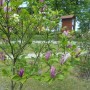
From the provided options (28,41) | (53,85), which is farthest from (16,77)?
(53,85)

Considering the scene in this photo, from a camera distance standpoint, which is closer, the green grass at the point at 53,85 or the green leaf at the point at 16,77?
the green leaf at the point at 16,77

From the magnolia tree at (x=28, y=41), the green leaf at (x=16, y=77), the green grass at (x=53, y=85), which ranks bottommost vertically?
the green grass at (x=53, y=85)

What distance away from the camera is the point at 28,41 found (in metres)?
3.85

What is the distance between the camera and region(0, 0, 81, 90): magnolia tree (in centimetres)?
306

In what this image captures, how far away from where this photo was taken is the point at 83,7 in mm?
32844

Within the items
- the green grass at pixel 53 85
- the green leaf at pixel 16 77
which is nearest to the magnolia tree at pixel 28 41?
the green leaf at pixel 16 77

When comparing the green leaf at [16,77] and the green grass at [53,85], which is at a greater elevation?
the green leaf at [16,77]

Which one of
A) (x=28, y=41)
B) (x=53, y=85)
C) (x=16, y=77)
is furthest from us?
(x=53, y=85)

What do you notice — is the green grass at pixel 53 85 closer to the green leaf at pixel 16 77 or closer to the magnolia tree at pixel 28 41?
the magnolia tree at pixel 28 41

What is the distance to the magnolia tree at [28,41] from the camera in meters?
3.06

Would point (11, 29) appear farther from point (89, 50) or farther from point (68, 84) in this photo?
point (89, 50)

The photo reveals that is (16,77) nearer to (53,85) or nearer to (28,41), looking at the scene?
(28,41)

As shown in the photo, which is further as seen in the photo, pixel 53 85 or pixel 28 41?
pixel 53 85

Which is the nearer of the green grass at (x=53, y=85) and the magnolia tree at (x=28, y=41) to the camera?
the magnolia tree at (x=28, y=41)
